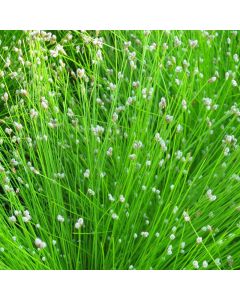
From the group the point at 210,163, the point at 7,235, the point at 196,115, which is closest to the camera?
the point at 7,235

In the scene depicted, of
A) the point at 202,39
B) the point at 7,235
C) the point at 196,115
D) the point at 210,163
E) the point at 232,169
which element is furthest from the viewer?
the point at 202,39

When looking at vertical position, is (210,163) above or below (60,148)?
below

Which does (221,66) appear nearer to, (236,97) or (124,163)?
(236,97)

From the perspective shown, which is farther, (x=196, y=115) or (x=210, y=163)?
(x=196, y=115)

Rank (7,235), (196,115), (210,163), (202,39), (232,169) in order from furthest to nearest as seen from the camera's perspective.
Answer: (202,39), (196,115), (210,163), (232,169), (7,235)

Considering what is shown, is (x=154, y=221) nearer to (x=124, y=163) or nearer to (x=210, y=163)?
(x=124, y=163)

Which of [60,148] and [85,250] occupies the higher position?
[60,148]
